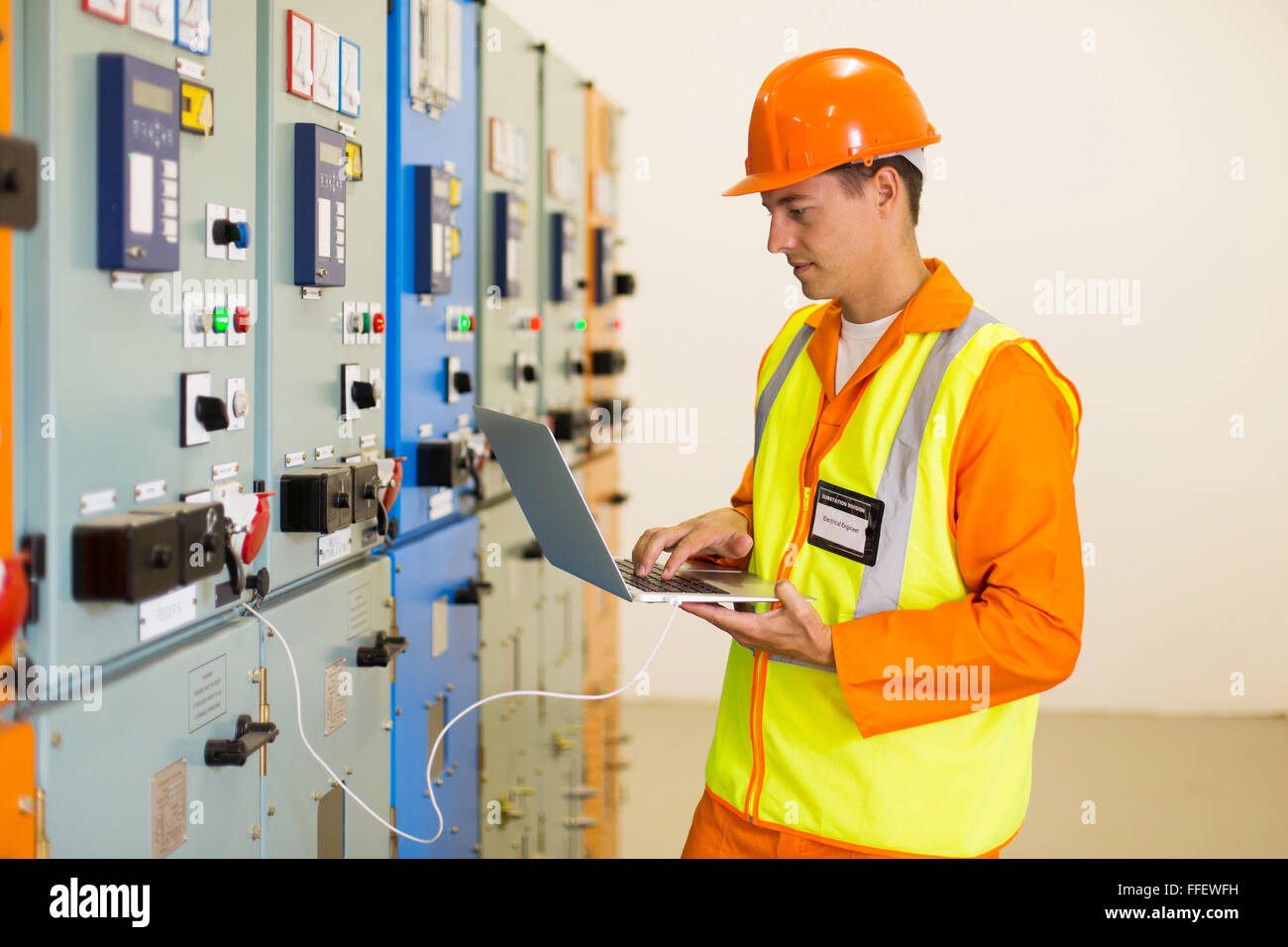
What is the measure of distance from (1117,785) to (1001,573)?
3.51m

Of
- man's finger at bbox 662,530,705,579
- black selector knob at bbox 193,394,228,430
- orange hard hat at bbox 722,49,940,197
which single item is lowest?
man's finger at bbox 662,530,705,579

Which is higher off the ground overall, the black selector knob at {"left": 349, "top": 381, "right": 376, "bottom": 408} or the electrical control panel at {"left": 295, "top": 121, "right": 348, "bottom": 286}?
the electrical control panel at {"left": 295, "top": 121, "right": 348, "bottom": 286}

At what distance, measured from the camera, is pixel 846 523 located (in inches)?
61.4

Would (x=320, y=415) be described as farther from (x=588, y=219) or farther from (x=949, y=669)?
(x=588, y=219)

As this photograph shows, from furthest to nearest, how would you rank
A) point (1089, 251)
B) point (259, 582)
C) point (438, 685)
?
point (1089, 251), point (438, 685), point (259, 582)

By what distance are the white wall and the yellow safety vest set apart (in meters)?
3.32

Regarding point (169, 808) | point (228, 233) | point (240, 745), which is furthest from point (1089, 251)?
point (169, 808)

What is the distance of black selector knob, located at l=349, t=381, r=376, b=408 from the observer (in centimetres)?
199

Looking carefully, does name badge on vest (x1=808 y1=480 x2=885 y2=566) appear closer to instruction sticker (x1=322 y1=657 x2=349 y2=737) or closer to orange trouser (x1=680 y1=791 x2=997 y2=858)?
orange trouser (x1=680 y1=791 x2=997 y2=858)

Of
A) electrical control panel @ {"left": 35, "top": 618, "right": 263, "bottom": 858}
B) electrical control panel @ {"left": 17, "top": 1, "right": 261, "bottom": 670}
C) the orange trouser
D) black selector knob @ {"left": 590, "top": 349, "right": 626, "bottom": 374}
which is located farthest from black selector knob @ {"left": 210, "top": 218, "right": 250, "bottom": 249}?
black selector knob @ {"left": 590, "top": 349, "right": 626, "bottom": 374}

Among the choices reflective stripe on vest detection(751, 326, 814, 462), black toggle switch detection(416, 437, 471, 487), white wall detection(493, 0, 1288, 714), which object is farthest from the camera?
white wall detection(493, 0, 1288, 714)

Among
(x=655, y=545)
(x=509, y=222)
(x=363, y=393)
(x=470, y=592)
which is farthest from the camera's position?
(x=509, y=222)

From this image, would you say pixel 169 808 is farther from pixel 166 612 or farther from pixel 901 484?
pixel 901 484
